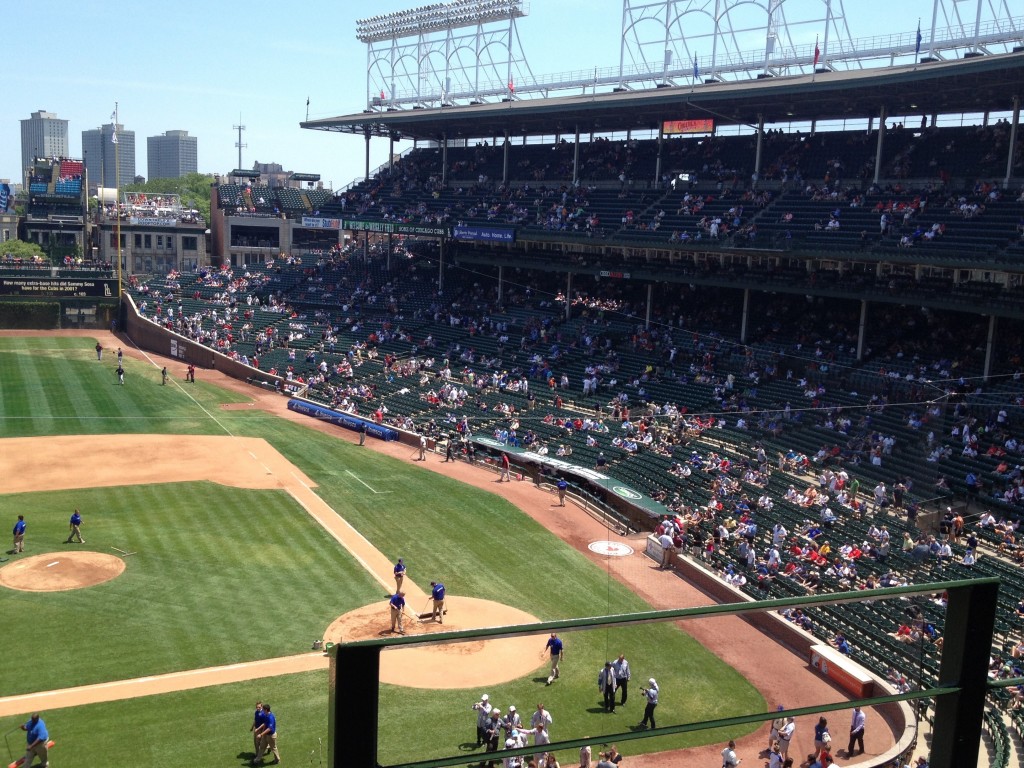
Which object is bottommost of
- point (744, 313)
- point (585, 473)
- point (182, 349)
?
point (585, 473)

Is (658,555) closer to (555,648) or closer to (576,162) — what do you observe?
(555,648)

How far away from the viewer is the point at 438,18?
57.8 meters

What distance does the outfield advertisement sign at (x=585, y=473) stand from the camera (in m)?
28.2

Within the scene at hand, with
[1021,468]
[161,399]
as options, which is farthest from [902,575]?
[161,399]

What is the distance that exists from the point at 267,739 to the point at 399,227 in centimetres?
4265

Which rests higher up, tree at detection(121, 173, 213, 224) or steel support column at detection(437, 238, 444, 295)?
tree at detection(121, 173, 213, 224)

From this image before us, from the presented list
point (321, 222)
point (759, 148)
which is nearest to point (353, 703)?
point (759, 148)

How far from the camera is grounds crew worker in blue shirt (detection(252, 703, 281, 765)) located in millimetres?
14070

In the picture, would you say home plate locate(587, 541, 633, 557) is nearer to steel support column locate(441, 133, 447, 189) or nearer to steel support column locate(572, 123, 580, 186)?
steel support column locate(572, 123, 580, 186)

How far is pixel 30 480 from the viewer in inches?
1160

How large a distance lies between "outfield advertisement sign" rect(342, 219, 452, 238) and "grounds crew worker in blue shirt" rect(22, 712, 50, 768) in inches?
1572

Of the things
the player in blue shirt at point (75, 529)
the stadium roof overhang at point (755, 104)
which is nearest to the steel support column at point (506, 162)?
the stadium roof overhang at point (755, 104)

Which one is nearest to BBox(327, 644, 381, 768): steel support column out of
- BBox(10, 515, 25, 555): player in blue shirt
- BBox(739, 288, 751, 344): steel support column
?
BBox(10, 515, 25, 555): player in blue shirt

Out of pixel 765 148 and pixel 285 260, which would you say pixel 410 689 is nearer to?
pixel 765 148
